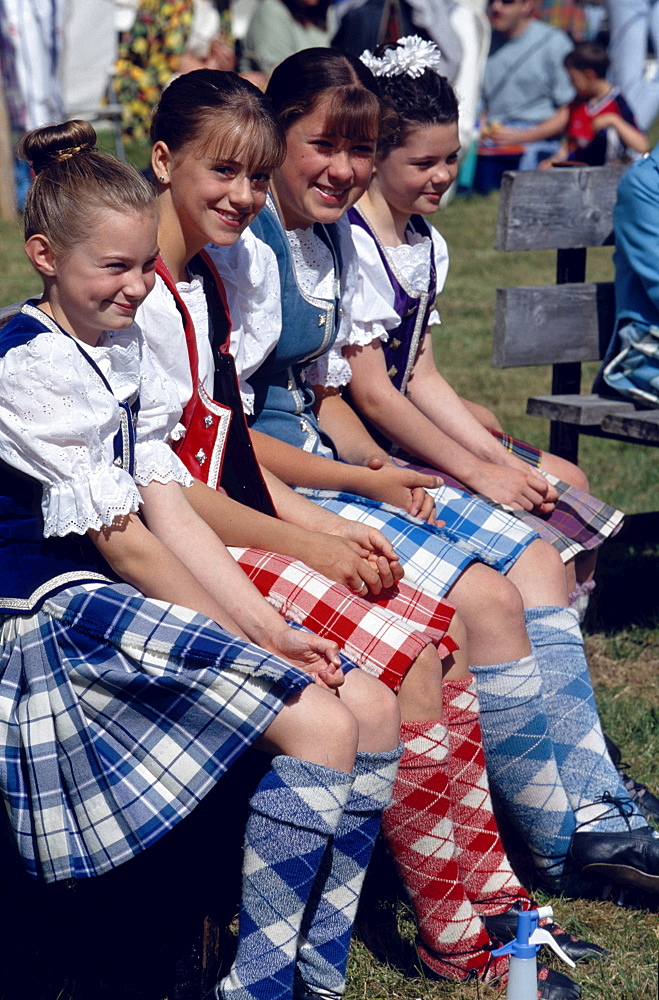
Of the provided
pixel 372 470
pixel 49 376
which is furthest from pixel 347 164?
pixel 49 376

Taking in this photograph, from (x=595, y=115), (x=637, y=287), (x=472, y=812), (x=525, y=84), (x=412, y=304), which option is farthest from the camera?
(x=525, y=84)

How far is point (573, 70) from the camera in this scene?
11.1 meters

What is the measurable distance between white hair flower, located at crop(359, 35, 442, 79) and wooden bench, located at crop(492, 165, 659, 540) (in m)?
0.72

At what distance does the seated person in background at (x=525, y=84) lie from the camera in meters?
12.5

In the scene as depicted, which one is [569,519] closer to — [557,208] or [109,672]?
[557,208]

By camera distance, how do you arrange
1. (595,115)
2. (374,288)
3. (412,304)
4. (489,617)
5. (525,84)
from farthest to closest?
(525,84) → (595,115) → (412,304) → (374,288) → (489,617)

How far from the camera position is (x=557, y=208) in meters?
3.70

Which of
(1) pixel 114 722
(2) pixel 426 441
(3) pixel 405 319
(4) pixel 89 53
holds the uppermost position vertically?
(3) pixel 405 319

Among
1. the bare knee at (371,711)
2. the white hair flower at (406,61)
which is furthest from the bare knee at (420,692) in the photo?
the white hair flower at (406,61)

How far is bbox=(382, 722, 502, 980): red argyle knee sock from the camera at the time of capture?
217 centimetres

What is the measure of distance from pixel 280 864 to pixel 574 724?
0.89 metres

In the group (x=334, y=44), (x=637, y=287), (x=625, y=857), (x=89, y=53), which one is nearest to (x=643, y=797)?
(x=625, y=857)

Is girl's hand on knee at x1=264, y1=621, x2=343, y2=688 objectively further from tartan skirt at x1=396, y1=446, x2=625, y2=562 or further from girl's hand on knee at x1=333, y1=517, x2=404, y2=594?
tartan skirt at x1=396, y1=446, x2=625, y2=562

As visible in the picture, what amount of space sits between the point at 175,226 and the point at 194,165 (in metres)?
0.12
